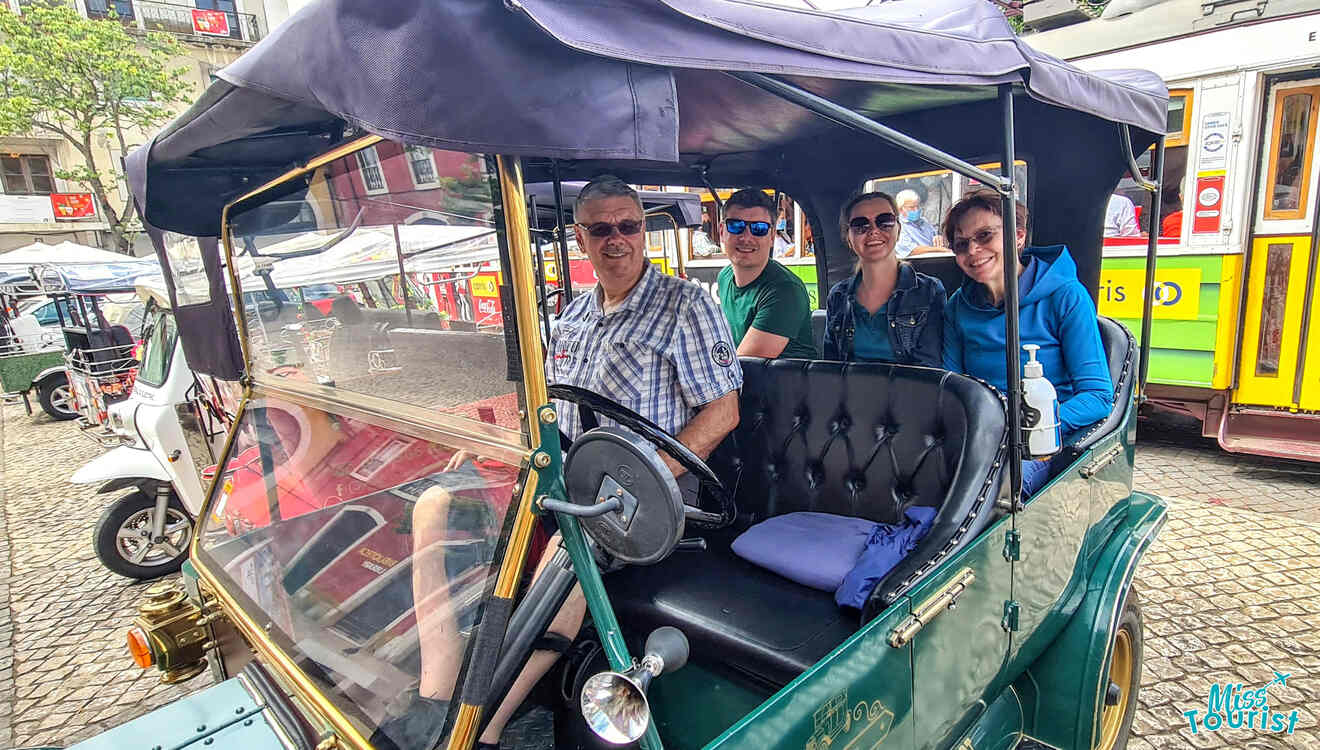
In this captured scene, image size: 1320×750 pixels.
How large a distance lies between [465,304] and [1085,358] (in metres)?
2.06

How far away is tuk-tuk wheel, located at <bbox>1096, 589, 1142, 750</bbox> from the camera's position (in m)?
2.39

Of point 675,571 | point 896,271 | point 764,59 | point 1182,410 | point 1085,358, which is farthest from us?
point 1182,410

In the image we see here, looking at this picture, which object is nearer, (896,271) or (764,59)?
(764,59)

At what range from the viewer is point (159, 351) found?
477 cm

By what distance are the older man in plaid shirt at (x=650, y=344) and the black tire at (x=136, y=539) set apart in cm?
395

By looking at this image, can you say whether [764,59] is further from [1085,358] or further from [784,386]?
[1085,358]

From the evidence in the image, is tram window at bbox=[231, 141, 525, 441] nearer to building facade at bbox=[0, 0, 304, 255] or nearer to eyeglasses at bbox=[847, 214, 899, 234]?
eyeglasses at bbox=[847, 214, 899, 234]

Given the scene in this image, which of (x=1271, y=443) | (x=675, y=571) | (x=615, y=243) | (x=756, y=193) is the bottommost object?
(x=1271, y=443)

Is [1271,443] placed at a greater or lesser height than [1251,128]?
lesser

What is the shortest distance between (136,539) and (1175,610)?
609cm

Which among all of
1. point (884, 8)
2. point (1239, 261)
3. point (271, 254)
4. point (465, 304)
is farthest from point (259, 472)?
point (1239, 261)

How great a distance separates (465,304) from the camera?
4.60 feet

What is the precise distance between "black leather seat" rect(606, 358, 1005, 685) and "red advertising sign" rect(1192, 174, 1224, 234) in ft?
13.6

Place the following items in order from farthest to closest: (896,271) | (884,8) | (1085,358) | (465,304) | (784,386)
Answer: (896,271) → (784,386) → (1085,358) → (884,8) → (465,304)
